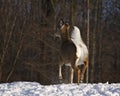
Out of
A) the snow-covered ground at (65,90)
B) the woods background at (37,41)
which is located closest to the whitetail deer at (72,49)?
the snow-covered ground at (65,90)

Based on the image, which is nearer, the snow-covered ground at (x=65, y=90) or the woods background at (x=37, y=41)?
the snow-covered ground at (x=65, y=90)

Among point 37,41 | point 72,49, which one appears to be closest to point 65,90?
point 72,49

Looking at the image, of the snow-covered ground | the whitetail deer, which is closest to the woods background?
the whitetail deer

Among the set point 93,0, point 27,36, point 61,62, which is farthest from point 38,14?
point 61,62

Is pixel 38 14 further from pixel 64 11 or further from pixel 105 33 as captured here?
pixel 105 33

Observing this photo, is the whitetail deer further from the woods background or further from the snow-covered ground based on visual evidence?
the woods background

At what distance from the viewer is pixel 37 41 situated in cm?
2330

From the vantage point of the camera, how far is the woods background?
2294 centimetres

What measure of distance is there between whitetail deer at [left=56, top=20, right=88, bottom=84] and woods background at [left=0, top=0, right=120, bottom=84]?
10234 millimetres

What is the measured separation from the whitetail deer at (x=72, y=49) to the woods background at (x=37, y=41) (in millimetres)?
10234

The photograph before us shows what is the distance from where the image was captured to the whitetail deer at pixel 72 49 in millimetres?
11023

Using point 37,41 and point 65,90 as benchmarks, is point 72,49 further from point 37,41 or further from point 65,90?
point 37,41

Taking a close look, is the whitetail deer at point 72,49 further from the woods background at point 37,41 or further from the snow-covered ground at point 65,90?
the woods background at point 37,41

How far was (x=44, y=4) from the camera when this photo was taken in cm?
1875
